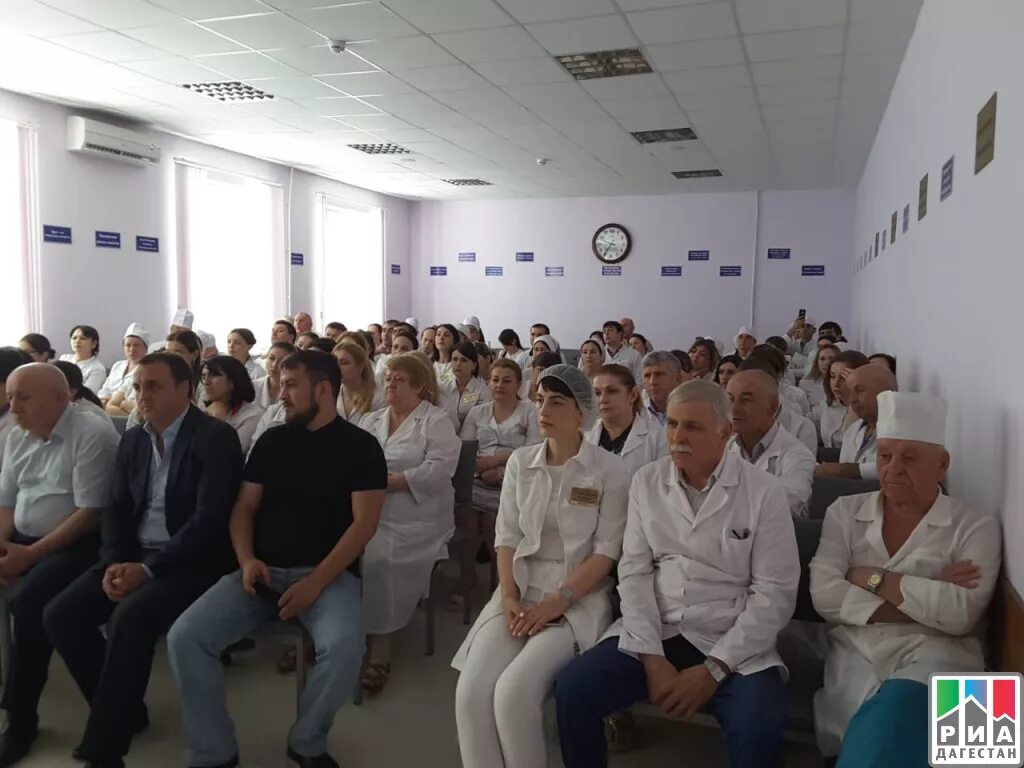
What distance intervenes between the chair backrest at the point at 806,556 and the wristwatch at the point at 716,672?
0.46 metres

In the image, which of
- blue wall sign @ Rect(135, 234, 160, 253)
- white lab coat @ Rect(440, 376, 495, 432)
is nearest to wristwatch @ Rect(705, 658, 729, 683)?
white lab coat @ Rect(440, 376, 495, 432)

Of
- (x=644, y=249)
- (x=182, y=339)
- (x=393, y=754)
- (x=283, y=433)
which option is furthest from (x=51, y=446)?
(x=644, y=249)

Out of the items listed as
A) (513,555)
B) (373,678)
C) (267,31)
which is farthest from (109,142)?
(513,555)

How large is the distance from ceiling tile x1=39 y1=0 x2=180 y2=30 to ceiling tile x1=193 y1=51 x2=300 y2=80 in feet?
2.29

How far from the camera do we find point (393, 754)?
2611mm

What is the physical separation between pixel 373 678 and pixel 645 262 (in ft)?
34.6

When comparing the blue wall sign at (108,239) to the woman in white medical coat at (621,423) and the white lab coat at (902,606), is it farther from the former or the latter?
the white lab coat at (902,606)

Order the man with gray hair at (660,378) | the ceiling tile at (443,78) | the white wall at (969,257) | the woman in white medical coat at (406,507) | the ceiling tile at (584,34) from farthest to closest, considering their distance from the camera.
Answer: the ceiling tile at (443,78)
the ceiling tile at (584,34)
the man with gray hair at (660,378)
the woman in white medical coat at (406,507)
the white wall at (969,257)

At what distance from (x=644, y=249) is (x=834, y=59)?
723cm

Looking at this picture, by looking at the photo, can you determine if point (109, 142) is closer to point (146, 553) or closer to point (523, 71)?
point (523, 71)

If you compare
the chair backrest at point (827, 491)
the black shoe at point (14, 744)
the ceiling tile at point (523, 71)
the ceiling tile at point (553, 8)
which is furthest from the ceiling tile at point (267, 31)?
the chair backrest at point (827, 491)

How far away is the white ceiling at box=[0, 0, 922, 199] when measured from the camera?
4.66m

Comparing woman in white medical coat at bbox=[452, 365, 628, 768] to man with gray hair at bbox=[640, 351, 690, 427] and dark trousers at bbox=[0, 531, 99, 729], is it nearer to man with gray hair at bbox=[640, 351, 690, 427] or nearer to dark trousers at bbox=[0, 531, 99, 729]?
man with gray hair at bbox=[640, 351, 690, 427]

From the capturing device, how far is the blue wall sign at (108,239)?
7.62 metres
